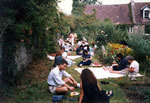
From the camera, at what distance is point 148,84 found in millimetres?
6484

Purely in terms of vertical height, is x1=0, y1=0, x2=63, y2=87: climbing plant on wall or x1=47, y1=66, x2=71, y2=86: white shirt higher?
x1=0, y1=0, x2=63, y2=87: climbing plant on wall

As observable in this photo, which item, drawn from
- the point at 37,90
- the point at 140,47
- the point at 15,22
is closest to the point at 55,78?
the point at 37,90

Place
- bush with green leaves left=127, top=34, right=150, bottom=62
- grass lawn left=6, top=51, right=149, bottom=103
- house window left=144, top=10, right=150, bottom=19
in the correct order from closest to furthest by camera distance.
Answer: grass lawn left=6, top=51, right=149, bottom=103 → bush with green leaves left=127, top=34, right=150, bottom=62 → house window left=144, top=10, right=150, bottom=19

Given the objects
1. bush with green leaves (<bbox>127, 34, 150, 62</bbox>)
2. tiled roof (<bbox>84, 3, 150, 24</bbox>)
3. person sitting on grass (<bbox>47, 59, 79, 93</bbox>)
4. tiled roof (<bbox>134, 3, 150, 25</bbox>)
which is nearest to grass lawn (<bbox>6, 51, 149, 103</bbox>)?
person sitting on grass (<bbox>47, 59, 79, 93</bbox>)

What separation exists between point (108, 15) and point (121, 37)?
16144 millimetres

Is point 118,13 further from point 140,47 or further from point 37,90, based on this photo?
point 37,90

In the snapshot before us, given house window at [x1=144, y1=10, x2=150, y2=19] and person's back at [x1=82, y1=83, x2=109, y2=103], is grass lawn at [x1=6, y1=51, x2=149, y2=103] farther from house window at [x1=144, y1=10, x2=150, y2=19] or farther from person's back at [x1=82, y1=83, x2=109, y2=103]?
house window at [x1=144, y1=10, x2=150, y2=19]

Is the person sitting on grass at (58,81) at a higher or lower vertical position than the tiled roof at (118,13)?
lower

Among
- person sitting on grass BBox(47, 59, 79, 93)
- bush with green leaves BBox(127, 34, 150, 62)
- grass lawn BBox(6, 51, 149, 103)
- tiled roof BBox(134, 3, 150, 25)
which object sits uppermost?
tiled roof BBox(134, 3, 150, 25)

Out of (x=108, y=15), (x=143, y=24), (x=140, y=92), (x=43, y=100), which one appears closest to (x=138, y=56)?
(x=140, y=92)

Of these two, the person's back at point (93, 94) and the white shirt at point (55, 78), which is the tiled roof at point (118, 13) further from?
the person's back at point (93, 94)

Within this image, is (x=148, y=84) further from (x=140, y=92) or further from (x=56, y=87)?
(x=56, y=87)

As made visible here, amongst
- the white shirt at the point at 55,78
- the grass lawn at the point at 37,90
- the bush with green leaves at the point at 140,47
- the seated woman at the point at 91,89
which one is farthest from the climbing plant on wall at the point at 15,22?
the bush with green leaves at the point at 140,47

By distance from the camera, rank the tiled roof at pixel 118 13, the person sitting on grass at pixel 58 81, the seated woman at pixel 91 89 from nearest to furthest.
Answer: the seated woman at pixel 91 89 < the person sitting on grass at pixel 58 81 < the tiled roof at pixel 118 13
